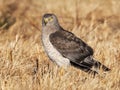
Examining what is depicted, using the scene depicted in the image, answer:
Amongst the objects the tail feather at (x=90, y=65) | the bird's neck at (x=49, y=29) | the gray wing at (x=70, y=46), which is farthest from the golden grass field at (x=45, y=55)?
the bird's neck at (x=49, y=29)

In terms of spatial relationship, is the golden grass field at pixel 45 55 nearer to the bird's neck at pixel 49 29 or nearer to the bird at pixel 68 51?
the bird at pixel 68 51

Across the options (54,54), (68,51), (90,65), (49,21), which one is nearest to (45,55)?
(49,21)

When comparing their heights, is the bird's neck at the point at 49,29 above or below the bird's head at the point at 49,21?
below

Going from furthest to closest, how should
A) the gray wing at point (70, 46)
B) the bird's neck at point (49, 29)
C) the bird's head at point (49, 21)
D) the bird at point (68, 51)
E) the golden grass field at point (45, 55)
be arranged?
the bird's head at point (49, 21) → the bird's neck at point (49, 29) → the gray wing at point (70, 46) → the bird at point (68, 51) → the golden grass field at point (45, 55)

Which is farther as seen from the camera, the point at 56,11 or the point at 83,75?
the point at 56,11

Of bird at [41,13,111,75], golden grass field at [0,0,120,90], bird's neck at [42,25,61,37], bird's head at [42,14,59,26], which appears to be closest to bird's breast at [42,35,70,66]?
bird at [41,13,111,75]

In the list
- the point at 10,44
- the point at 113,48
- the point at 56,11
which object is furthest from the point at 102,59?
the point at 56,11

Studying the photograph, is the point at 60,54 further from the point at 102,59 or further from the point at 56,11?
the point at 56,11
